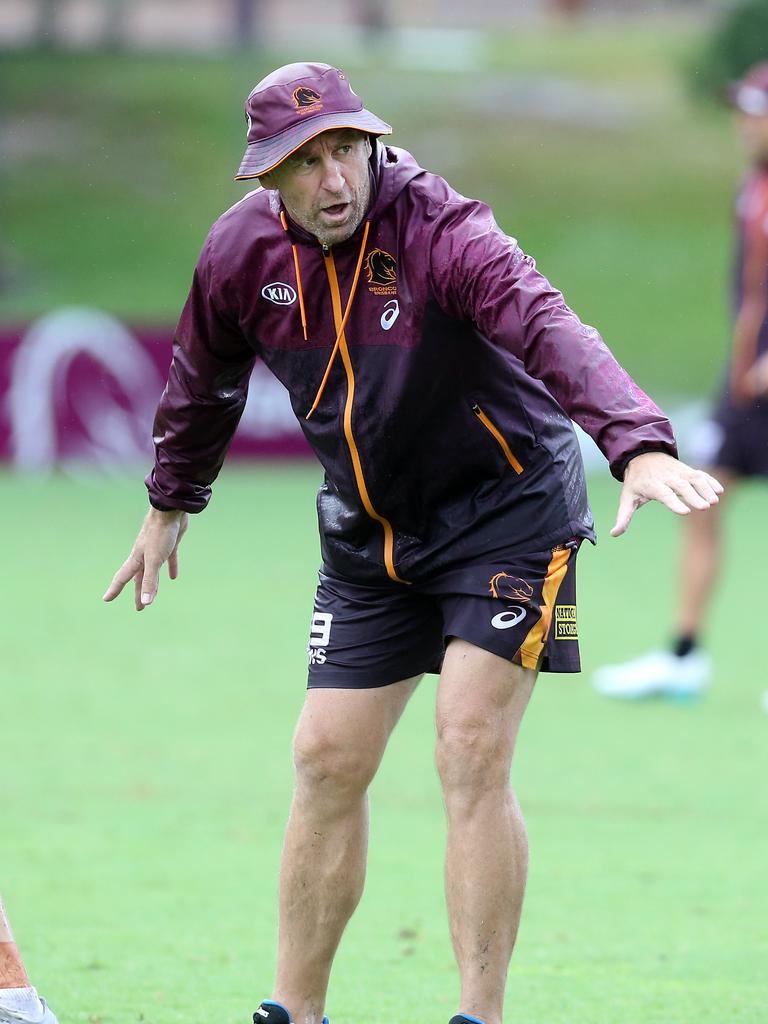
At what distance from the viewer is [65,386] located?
63.9ft

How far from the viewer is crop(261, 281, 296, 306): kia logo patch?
15.1 feet

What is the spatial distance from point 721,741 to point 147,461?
39.9 ft

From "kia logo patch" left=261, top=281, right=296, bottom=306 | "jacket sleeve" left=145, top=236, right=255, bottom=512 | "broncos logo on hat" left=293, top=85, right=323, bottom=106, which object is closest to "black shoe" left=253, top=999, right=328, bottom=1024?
"jacket sleeve" left=145, top=236, right=255, bottom=512

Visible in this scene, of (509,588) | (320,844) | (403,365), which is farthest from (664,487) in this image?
(320,844)

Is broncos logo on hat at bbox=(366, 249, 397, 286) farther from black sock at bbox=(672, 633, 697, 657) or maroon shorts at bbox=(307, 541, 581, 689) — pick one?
black sock at bbox=(672, 633, 697, 657)

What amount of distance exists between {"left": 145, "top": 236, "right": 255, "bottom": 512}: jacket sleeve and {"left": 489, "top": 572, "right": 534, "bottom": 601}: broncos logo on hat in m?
0.88

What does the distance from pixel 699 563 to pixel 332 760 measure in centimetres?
523

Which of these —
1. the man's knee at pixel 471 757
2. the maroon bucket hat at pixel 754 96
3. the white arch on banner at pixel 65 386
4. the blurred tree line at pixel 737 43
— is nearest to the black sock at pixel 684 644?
the maroon bucket hat at pixel 754 96

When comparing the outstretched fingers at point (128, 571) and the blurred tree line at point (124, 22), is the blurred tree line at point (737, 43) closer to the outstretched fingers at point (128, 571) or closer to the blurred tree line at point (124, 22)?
the blurred tree line at point (124, 22)

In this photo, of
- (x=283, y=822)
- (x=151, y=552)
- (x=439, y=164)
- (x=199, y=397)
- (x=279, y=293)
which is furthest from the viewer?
(x=439, y=164)

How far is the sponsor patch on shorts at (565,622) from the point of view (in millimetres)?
4695

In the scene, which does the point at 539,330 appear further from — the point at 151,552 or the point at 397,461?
the point at 151,552

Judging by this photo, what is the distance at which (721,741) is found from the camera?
855cm

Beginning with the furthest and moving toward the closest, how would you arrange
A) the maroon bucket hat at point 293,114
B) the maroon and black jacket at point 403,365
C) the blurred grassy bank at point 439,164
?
the blurred grassy bank at point 439,164 → the maroon and black jacket at point 403,365 → the maroon bucket hat at point 293,114
